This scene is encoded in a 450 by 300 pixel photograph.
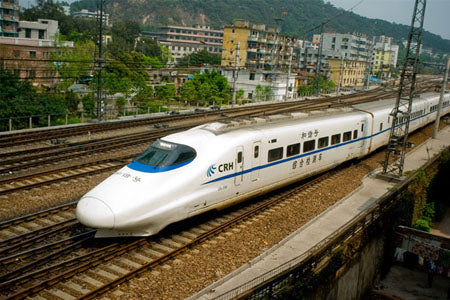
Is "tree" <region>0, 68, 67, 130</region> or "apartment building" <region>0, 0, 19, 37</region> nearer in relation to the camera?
"tree" <region>0, 68, 67, 130</region>

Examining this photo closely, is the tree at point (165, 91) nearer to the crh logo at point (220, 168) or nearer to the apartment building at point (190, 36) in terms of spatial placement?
the crh logo at point (220, 168)

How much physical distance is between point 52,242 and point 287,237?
6661 millimetres

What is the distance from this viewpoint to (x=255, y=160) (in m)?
14.2

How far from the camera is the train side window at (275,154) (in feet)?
49.1

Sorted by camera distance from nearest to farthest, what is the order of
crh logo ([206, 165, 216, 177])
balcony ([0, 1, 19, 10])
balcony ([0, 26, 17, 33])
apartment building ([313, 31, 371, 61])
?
crh logo ([206, 165, 216, 177]) → balcony ([0, 1, 19, 10]) → balcony ([0, 26, 17, 33]) → apartment building ([313, 31, 371, 61])

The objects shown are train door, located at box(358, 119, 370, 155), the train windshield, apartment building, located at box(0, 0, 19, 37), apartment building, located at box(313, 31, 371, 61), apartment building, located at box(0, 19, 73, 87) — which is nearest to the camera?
the train windshield

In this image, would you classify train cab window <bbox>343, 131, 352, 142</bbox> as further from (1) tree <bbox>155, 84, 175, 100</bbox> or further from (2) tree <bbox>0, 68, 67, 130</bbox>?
(1) tree <bbox>155, 84, 175, 100</bbox>

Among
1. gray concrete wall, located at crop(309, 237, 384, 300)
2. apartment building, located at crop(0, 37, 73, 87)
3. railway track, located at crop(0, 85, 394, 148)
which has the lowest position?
gray concrete wall, located at crop(309, 237, 384, 300)

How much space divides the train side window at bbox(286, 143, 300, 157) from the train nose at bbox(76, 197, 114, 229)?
775cm

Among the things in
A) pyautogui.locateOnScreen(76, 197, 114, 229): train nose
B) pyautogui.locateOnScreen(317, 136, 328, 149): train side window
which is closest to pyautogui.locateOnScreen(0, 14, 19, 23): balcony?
pyautogui.locateOnScreen(317, 136, 328, 149): train side window

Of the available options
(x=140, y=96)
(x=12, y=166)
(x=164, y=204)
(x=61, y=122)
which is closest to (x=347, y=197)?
(x=164, y=204)

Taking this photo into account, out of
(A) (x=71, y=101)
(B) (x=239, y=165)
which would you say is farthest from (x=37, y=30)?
(B) (x=239, y=165)

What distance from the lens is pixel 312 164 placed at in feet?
58.1

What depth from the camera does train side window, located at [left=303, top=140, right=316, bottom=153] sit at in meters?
16.9
